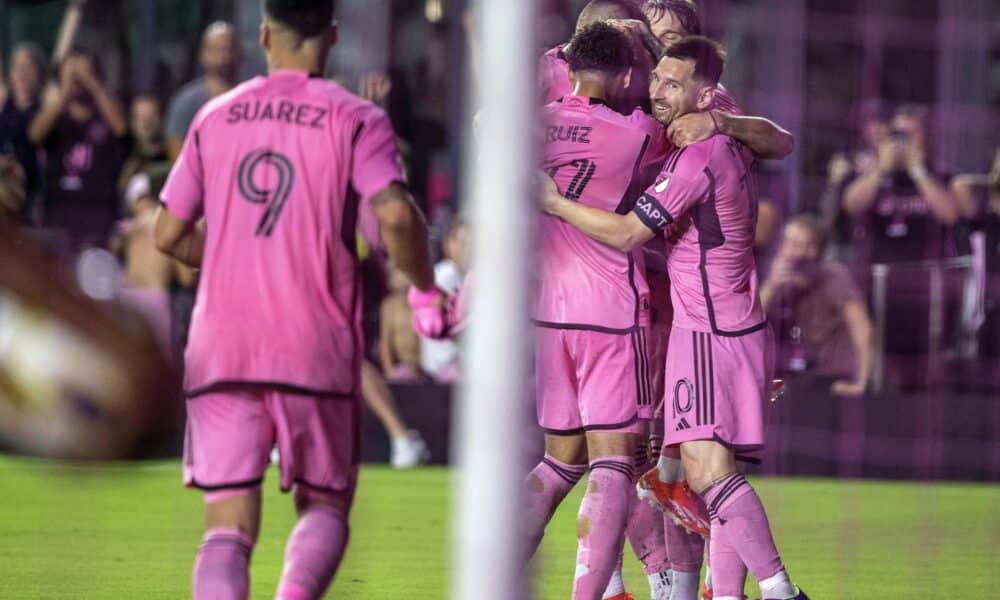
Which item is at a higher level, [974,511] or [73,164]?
[73,164]

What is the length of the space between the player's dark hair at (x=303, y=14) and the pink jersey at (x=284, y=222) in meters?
0.13

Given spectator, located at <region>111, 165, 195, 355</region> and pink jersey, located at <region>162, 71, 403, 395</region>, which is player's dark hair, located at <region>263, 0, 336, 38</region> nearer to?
pink jersey, located at <region>162, 71, 403, 395</region>

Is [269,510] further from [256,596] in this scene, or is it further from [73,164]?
[73,164]

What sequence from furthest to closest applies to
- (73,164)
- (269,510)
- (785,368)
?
(73,164)
(785,368)
(269,510)

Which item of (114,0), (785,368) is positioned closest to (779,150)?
(785,368)

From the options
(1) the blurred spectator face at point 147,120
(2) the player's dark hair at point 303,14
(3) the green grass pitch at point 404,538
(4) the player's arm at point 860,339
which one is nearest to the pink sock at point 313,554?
(3) the green grass pitch at point 404,538

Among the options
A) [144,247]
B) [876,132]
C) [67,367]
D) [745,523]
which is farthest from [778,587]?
[144,247]

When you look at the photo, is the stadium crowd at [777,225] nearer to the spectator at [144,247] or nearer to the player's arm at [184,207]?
the spectator at [144,247]

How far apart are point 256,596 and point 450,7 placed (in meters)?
7.45

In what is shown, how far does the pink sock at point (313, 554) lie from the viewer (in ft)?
14.8

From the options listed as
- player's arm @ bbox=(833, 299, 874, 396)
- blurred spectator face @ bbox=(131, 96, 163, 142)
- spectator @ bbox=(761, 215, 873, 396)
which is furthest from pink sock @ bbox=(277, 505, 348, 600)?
blurred spectator face @ bbox=(131, 96, 163, 142)

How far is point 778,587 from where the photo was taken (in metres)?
5.23

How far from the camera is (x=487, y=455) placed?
354 cm

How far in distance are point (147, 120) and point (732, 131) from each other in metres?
7.14
